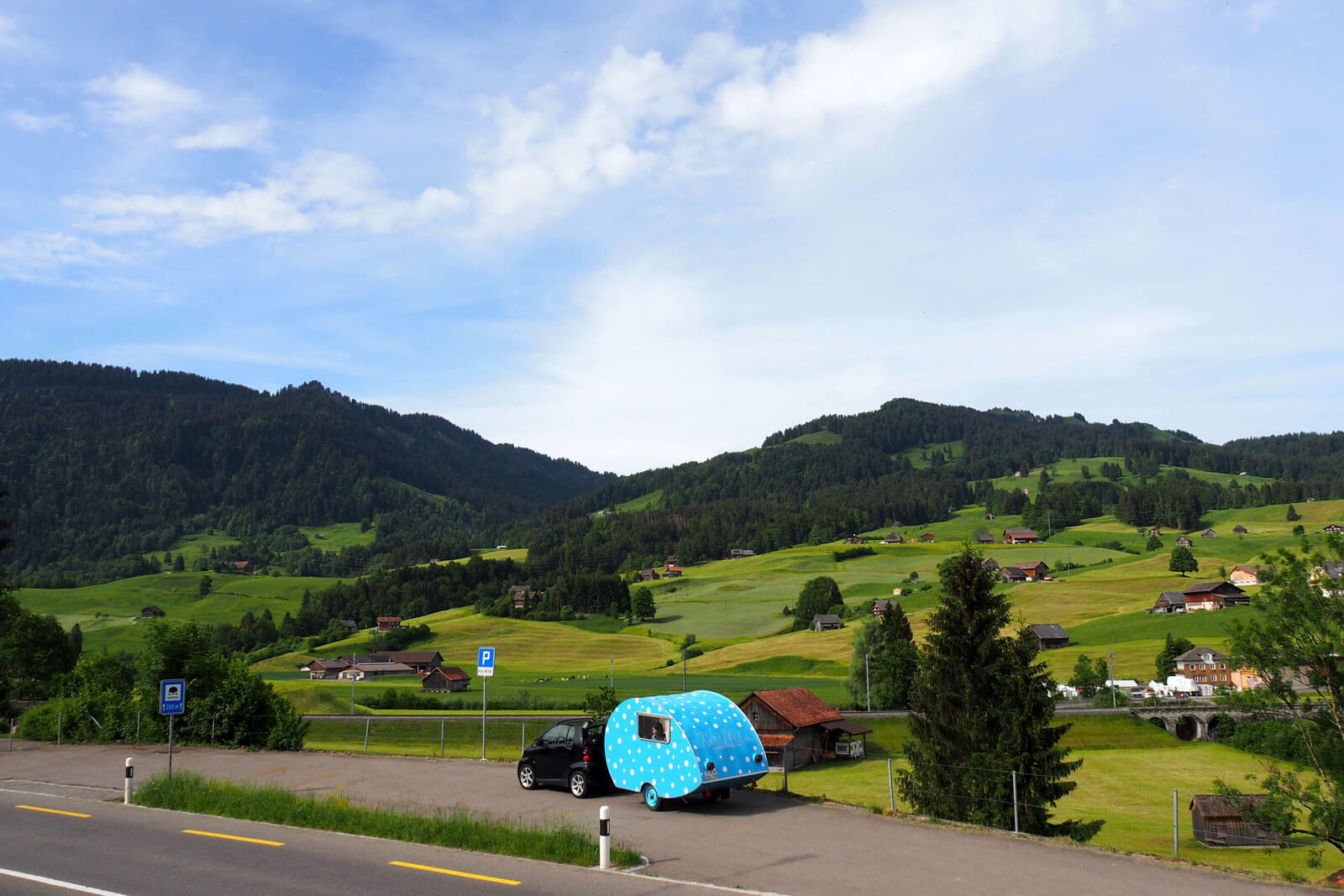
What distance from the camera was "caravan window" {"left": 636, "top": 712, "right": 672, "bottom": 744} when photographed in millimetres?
16797

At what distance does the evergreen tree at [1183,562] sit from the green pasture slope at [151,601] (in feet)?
481

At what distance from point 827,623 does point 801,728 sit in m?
65.3

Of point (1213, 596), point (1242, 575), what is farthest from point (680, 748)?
point (1242, 575)

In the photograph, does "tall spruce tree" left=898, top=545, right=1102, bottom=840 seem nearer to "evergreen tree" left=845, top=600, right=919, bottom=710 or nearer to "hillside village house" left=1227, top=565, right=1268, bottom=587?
"evergreen tree" left=845, top=600, right=919, bottom=710

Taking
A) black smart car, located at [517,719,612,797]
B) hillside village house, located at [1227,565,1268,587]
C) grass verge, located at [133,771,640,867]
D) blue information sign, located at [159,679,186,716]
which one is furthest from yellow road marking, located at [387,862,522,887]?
hillside village house, located at [1227,565,1268,587]

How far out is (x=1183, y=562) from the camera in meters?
127

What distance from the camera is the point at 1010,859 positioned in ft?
41.7

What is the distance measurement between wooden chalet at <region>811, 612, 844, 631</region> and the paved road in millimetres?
100101

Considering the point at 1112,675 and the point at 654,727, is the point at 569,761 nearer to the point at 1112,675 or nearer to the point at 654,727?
the point at 654,727

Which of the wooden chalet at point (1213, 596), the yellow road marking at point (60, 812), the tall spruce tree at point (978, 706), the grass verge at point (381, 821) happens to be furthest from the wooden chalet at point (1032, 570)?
the yellow road marking at point (60, 812)

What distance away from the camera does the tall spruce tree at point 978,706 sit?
76.6 feet

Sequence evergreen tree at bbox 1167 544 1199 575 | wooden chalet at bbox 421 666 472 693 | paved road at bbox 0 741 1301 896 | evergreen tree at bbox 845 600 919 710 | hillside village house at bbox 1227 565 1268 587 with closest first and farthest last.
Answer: paved road at bbox 0 741 1301 896
evergreen tree at bbox 845 600 919 710
wooden chalet at bbox 421 666 472 693
hillside village house at bbox 1227 565 1268 587
evergreen tree at bbox 1167 544 1199 575

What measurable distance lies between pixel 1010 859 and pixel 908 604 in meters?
116

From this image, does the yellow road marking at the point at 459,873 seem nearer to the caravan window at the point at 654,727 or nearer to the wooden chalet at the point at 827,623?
the caravan window at the point at 654,727
